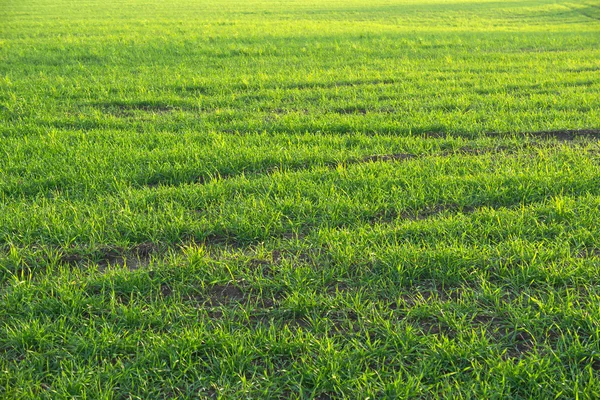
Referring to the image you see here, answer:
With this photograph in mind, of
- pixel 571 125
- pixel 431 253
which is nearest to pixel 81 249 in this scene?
pixel 431 253

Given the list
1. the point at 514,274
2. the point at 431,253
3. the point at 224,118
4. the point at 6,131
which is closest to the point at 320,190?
the point at 431,253

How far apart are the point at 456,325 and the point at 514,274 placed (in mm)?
752

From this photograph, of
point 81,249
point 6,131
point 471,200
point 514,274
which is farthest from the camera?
point 6,131

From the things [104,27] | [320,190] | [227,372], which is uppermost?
[104,27]

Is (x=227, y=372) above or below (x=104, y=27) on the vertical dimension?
below

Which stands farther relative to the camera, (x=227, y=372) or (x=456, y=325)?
(x=456, y=325)

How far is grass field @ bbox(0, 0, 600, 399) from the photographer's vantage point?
8.93 ft

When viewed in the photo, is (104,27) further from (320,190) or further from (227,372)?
(227,372)

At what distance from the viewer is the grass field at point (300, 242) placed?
272 cm

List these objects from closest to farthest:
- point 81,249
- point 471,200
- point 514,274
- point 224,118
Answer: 1. point 514,274
2. point 81,249
3. point 471,200
4. point 224,118

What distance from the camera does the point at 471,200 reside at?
4520 mm

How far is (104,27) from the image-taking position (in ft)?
64.5

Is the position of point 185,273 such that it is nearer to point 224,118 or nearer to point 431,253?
point 431,253

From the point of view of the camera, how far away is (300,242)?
12.8ft
